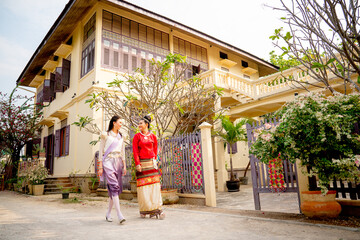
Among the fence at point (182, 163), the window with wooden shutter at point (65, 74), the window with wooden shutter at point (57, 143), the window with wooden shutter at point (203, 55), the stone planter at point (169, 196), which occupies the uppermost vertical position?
the window with wooden shutter at point (203, 55)

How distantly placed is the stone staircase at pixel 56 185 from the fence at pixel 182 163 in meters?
5.81

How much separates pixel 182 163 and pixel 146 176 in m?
2.14

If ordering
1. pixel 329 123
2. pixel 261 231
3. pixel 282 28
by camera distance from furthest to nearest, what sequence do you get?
1. pixel 282 28
2. pixel 329 123
3. pixel 261 231

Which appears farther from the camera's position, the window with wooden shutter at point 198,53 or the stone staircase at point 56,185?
the window with wooden shutter at point 198,53

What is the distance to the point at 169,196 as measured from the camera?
6.08 metres

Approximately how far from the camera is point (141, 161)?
4.37 metres

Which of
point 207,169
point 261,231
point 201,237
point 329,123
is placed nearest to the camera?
point 201,237

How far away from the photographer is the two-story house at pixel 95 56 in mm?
11081

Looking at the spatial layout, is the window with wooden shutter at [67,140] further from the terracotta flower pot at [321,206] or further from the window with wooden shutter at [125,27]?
the terracotta flower pot at [321,206]

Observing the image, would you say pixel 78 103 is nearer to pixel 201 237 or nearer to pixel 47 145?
pixel 47 145

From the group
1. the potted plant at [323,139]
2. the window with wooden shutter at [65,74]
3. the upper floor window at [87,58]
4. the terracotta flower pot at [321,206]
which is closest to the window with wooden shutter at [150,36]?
the upper floor window at [87,58]

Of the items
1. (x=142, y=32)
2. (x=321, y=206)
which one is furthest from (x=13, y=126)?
(x=321, y=206)

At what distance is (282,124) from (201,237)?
2102mm

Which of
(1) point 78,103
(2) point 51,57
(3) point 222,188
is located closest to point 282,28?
(3) point 222,188
